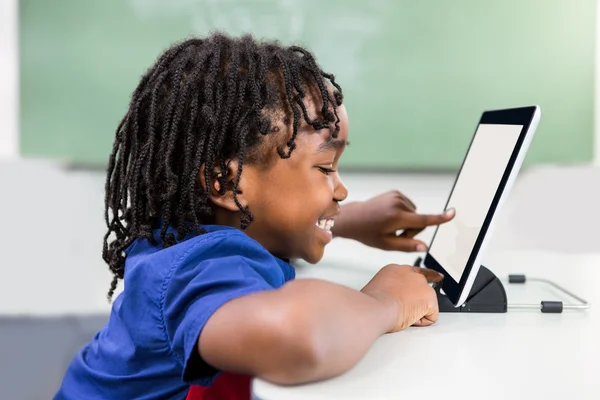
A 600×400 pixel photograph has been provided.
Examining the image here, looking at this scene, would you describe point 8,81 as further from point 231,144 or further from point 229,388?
point 229,388

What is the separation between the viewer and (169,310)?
643 millimetres

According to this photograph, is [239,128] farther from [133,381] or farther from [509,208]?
[509,208]

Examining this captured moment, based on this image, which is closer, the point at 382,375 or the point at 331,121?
the point at 382,375

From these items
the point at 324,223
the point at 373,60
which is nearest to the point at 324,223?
the point at 324,223

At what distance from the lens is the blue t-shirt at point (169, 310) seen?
62 centimetres

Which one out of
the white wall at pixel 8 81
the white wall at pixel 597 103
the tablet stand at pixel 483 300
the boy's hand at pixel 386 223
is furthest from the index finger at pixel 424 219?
the white wall at pixel 8 81

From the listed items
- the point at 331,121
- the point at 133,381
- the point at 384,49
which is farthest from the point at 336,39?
the point at 133,381

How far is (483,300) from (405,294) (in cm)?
20

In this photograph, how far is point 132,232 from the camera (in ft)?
2.69

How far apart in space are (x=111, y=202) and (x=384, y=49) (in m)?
1.72

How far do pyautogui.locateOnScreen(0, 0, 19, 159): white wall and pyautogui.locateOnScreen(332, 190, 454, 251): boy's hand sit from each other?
156 centimetres

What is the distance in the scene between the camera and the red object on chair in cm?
73

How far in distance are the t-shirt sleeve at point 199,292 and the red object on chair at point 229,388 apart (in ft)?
0.26

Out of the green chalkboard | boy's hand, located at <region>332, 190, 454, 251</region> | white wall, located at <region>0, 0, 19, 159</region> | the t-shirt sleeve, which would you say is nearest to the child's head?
the t-shirt sleeve
